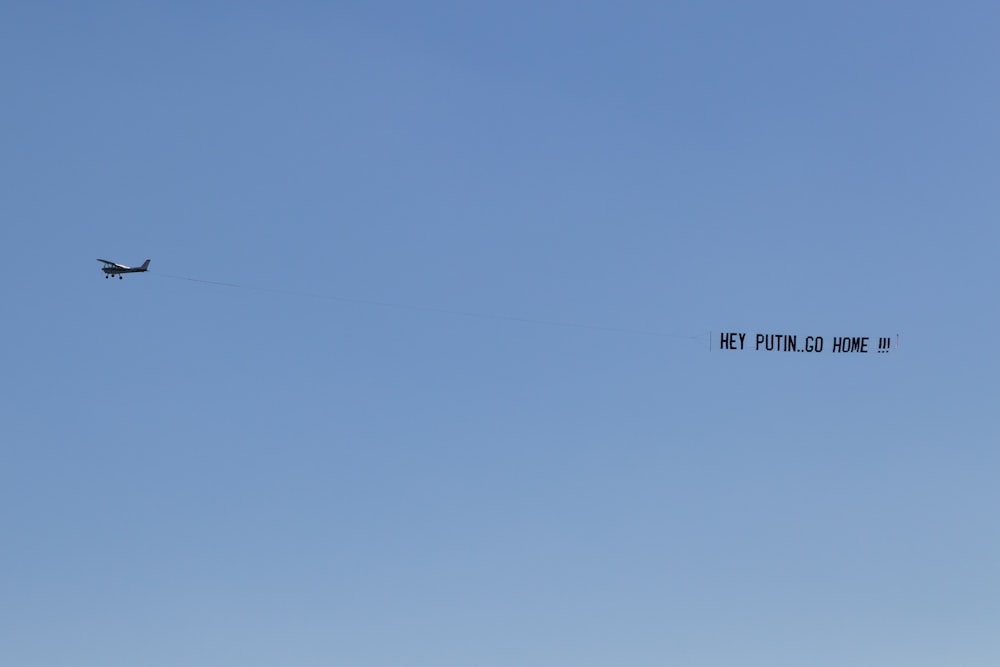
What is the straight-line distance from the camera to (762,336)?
109 metres

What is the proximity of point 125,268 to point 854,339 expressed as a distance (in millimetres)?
141730

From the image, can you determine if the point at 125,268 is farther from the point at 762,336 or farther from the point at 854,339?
the point at 854,339

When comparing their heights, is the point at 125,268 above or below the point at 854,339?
above

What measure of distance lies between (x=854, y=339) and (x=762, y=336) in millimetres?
19221

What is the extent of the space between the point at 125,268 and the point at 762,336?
404 ft

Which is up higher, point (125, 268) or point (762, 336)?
point (125, 268)

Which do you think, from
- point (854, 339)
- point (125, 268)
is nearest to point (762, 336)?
point (854, 339)

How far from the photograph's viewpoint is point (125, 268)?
4729 inches

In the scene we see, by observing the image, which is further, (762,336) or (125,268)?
(125,268)

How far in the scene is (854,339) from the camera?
371ft
